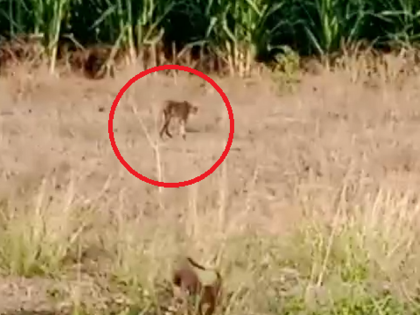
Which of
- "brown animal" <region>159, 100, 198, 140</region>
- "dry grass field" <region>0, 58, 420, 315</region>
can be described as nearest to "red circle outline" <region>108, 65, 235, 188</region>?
"dry grass field" <region>0, 58, 420, 315</region>

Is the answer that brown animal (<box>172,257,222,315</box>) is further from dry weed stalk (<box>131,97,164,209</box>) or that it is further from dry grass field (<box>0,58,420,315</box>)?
dry weed stalk (<box>131,97,164,209</box>)

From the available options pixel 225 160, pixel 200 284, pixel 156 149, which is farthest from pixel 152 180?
pixel 200 284

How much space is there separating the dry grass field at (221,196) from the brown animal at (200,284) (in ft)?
0.25

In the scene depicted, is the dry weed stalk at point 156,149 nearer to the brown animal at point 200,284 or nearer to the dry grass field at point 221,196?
the dry grass field at point 221,196

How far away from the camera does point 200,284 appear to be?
4008mm

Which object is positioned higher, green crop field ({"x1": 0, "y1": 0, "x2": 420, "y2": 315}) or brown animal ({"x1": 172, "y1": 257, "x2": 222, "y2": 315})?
green crop field ({"x1": 0, "y1": 0, "x2": 420, "y2": 315})

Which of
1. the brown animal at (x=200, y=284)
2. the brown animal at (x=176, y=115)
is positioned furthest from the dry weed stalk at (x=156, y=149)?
the brown animal at (x=200, y=284)

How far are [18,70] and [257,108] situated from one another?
2157 millimetres

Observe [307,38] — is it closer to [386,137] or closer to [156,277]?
[386,137]

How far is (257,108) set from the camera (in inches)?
325

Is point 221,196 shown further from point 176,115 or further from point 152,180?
point 176,115

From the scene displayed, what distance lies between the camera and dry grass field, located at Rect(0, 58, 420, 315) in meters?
4.23

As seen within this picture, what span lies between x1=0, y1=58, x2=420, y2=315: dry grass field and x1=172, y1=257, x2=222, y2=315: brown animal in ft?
0.25

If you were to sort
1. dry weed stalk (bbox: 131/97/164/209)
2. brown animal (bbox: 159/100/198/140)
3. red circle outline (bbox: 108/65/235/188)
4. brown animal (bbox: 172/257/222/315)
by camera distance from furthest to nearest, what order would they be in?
brown animal (bbox: 159/100/198/140) → dry weed stalk (bbox: 131/97/164/209) → red circle outline (bbox: 108/65/235/188) → brown animal (bbox: 172/257/222/315)
